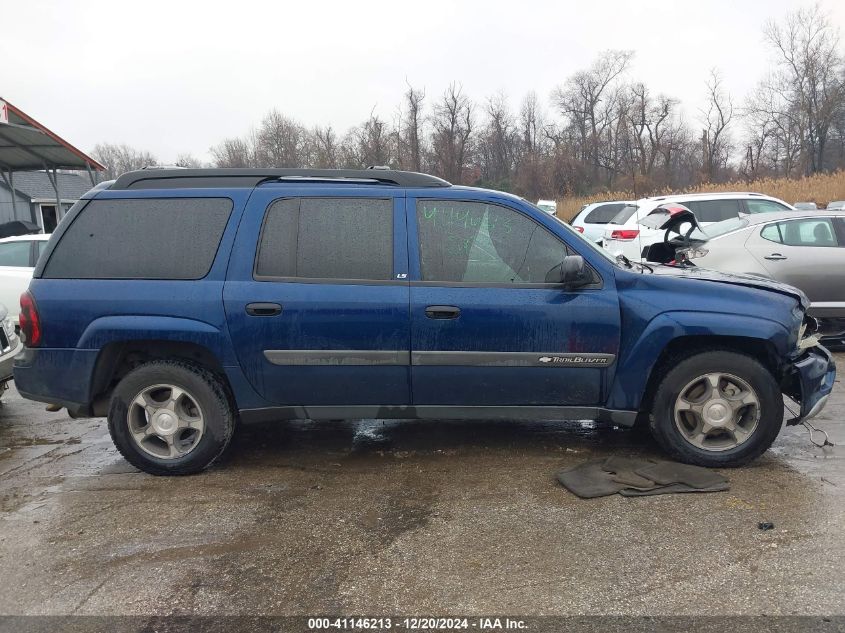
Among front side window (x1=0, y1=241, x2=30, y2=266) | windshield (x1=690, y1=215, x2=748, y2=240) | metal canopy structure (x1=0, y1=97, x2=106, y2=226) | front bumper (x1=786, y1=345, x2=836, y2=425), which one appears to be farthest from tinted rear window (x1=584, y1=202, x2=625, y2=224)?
metal canopy structure (x1=0, y1=97, x2=106, y2=226)

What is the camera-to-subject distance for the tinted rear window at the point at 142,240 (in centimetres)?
415

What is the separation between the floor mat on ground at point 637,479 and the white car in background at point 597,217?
34.9 ft

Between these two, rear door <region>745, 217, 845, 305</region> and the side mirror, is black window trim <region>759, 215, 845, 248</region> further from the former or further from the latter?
the side mirror

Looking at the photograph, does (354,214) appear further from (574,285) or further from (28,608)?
(28,608)

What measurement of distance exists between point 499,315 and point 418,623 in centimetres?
193

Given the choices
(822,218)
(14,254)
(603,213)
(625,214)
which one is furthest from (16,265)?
(603,213)

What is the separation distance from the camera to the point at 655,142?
53.5 metres

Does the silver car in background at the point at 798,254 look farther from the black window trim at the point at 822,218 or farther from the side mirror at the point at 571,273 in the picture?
the side mirror at the point at 571,273

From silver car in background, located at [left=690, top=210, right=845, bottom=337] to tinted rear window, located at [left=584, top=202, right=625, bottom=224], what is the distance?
22.4ft

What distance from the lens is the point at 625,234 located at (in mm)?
11805

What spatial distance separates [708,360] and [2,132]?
70.5 feet

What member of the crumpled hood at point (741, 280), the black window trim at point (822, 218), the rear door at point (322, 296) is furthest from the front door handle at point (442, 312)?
the black window trim at point (822, 218)

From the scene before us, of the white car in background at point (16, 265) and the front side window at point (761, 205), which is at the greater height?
the front side window at point (761, 205)

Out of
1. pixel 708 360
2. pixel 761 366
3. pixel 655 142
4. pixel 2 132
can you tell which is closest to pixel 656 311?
pixel 708 360
